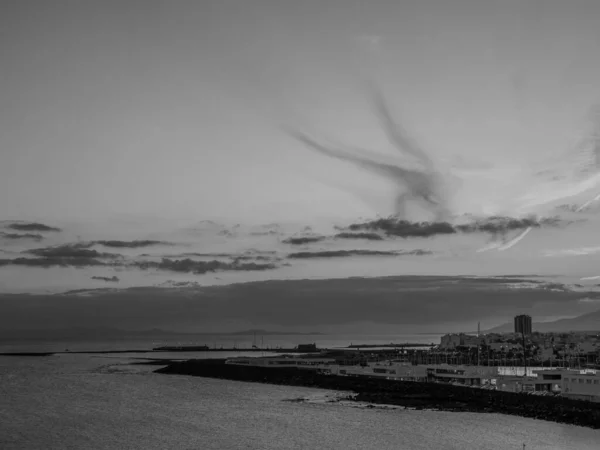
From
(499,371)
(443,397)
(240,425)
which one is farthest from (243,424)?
(499,371)

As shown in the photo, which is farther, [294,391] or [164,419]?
[294,391]

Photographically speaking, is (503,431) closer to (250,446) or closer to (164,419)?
(250,446)

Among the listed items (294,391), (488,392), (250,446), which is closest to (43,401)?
(294,391)

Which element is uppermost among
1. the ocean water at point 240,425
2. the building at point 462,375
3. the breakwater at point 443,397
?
the building at point 462,375

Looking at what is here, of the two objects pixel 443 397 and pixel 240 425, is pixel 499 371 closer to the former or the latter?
pixel 443 397

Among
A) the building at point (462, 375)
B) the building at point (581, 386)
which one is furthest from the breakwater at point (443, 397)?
the building at point (462, 375)

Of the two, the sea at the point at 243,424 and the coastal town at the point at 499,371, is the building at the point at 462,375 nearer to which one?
the coastal town at the point at 499,371
